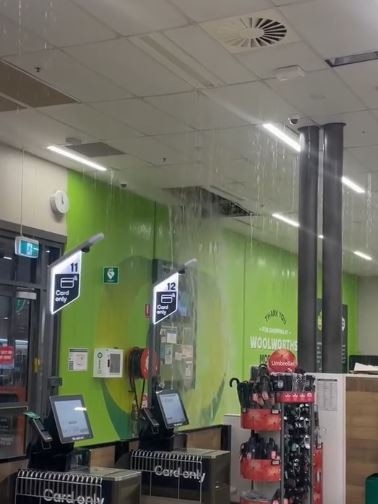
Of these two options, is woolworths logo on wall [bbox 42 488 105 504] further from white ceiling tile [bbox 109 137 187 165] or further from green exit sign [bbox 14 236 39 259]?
white ceiling tile [bbox 109 137 187 165]

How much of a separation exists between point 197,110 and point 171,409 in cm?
260

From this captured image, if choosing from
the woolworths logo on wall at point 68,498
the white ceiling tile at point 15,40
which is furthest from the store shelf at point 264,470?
the white ceiling tile at point 15,40

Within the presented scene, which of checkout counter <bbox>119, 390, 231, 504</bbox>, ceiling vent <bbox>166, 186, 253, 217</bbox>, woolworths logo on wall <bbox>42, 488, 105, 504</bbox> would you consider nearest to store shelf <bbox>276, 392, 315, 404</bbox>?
checkout counter <bbox>119, 390, 231, 504</bbox>

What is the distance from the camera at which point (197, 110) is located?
6828 mm

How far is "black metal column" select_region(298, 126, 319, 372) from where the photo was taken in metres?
6.86

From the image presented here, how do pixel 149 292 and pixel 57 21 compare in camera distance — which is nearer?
pixel 57 21

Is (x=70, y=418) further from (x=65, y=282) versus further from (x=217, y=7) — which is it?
(x=65, y=282)

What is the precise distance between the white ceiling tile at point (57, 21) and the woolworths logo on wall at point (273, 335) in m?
8.63

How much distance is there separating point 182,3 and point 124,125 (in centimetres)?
254

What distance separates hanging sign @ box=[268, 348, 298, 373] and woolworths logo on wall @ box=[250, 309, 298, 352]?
678cm

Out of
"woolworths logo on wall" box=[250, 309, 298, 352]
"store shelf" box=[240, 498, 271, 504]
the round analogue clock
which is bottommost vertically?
"store shelf" box=[240, 498, 271, 504]

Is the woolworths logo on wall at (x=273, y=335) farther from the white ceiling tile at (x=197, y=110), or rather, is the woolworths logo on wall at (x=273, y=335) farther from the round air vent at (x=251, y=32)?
the round air vent at (x=251, y=32)

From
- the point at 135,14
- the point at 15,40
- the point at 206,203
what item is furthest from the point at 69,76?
the point at 206,203

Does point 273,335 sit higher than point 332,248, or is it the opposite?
point 332,248
